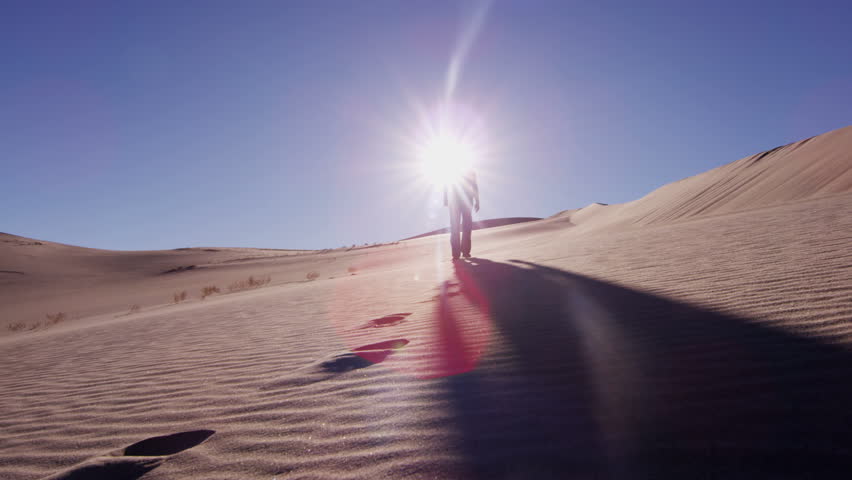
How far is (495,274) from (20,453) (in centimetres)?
610

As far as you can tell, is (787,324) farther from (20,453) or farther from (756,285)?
(20,453)

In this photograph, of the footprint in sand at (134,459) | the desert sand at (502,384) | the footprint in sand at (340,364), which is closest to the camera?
the desert sand at (502,384)

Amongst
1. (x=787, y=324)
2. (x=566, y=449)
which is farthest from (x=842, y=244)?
(x=566, y=449)

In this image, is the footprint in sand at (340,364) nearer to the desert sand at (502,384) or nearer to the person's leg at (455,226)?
the desert sand at (502,384)

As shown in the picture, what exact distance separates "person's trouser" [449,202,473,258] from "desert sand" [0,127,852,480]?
5.44m

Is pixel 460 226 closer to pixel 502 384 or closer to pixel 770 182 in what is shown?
pixel 770 182

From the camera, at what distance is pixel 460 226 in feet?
40.9

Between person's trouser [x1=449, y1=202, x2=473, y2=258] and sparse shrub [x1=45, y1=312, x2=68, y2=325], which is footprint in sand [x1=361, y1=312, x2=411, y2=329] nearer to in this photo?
person's trouser [x1=449, y1=202, x2=473, y2=258]

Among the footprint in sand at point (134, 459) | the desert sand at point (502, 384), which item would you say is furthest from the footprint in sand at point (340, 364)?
the footprint in sand at point (134, 459)

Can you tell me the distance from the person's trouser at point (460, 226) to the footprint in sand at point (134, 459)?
31.4 feet

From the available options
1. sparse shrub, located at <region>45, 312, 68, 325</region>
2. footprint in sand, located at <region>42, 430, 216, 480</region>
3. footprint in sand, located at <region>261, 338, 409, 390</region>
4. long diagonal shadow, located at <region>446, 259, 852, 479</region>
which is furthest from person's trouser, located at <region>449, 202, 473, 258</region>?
sparse shrub, located at <region>45, 312, 68, 325</region>

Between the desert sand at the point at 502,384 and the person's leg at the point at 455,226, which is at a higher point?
the person's leg at the point at 455,226

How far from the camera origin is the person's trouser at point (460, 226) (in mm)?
11578

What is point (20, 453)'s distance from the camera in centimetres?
247
